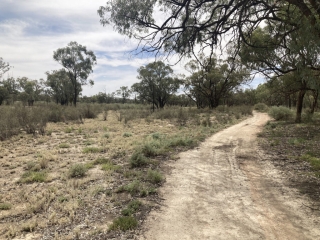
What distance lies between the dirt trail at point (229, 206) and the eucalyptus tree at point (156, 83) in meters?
32.4

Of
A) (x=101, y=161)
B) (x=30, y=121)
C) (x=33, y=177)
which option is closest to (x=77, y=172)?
(x=33, y=177)

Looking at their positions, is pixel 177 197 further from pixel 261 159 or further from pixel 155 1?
pixel 155 1

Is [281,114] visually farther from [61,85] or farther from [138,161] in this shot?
[61,85]

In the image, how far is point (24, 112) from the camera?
14.6m

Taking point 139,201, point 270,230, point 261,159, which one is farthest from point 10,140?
point 270,230

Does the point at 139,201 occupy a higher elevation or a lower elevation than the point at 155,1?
lower

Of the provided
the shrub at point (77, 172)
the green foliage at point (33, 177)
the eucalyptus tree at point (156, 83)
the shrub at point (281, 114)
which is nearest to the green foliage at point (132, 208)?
the shrub at point (77, 172)

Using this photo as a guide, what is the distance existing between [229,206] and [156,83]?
119ft

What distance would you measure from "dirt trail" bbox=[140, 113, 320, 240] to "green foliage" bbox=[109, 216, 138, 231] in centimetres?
22

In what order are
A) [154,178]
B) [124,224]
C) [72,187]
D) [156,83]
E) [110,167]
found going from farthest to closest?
1. [156,83]
2. [110,167]
3. [154,178]
4. [72,187]
5. [124,224]

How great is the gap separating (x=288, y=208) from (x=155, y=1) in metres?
6.41

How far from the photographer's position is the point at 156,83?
40.2 metres

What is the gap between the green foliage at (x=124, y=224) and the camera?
4070mm

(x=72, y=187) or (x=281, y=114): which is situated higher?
(x=281, y=114)
